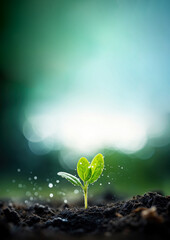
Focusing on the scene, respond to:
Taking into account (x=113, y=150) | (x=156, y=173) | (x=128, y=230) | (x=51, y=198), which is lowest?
(x=128, y=230)

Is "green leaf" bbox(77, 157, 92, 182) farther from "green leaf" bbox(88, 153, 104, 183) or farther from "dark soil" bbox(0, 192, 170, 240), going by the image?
"dark soil" bbox(0, 192, 170, 240)

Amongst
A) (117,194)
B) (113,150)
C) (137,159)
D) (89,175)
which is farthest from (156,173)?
(89,175)

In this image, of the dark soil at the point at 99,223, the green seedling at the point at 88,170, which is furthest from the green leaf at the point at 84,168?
the dark soil at the point at 99,223

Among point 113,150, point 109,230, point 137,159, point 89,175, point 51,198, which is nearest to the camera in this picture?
point 109,230

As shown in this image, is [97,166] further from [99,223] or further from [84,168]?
[99,223]

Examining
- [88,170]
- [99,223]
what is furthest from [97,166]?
[99,223]

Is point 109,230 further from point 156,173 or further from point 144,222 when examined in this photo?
point 156,173
